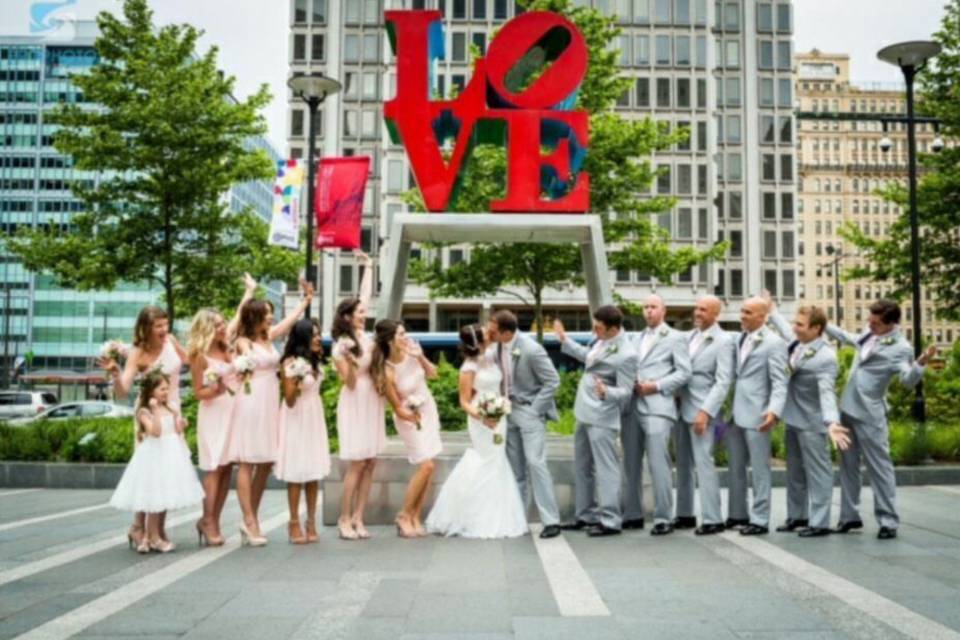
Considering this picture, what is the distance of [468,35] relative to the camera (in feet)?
210

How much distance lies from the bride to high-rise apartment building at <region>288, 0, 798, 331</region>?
49.3 m

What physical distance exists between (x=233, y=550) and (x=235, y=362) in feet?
5.45

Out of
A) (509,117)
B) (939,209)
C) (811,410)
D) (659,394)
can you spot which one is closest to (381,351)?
(659,394)

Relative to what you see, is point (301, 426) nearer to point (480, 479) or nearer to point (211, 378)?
point (211, 378)

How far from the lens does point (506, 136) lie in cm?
1249

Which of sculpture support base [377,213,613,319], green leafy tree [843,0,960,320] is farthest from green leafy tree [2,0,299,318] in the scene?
green leafy tree [843,0,960,320]

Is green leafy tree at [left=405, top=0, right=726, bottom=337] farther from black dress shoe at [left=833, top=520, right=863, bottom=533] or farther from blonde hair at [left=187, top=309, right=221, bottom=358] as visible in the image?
blonde hair at [left=187, top=309, right=221, bottom=358]

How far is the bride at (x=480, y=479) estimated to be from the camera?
27.9ft

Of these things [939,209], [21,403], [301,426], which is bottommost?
[21,403]

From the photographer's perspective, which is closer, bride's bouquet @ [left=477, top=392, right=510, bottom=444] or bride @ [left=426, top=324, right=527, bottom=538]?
bride's bouquet @ [left=477, top=392, right=510, bottom=444]

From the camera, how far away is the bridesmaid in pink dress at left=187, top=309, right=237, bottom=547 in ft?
25.3

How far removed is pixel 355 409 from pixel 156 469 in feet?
5.91

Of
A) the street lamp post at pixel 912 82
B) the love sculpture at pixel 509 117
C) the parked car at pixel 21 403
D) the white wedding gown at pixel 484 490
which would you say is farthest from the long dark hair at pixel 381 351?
the parked car at pixel 21 403

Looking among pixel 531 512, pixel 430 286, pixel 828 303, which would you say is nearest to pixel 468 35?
pixel 430 286
